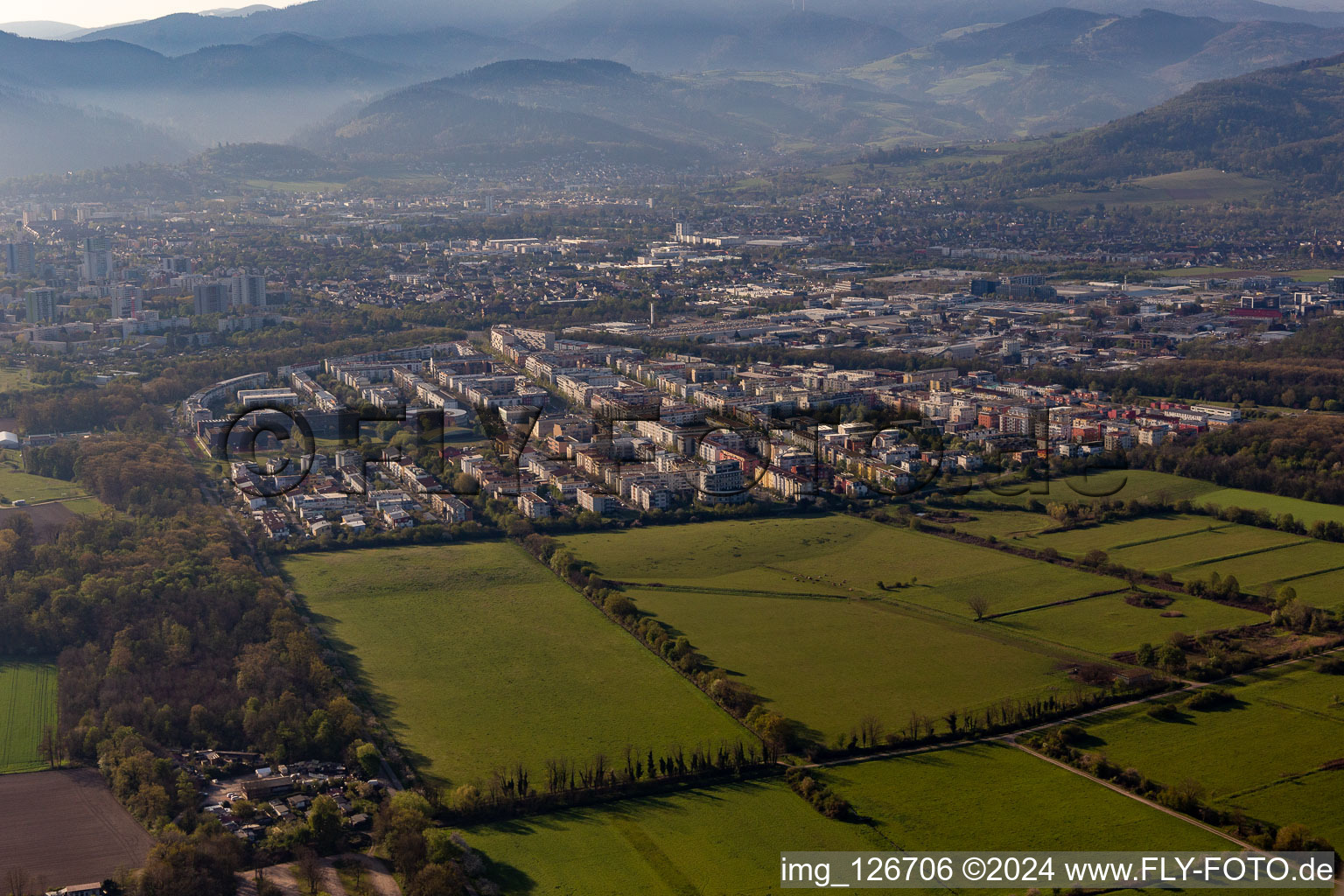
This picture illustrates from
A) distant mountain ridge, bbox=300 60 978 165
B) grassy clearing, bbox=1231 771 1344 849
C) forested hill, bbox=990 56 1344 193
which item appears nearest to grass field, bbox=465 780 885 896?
grassy clearing, bbox=1231 771 1344 849

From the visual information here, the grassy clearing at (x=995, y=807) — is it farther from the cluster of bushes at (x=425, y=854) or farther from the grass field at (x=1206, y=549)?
the grass field at (x=1206, y=549)

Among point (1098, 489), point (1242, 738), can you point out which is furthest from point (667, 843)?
point (1098, 489)

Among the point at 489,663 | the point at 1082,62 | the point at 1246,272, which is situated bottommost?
the point at 489,663

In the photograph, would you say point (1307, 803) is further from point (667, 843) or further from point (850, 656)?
point (667, 843)

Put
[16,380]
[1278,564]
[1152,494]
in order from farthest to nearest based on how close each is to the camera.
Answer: [16,380] < [1152,494] < [1278,564]

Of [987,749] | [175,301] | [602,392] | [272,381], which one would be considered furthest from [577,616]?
[175,301]

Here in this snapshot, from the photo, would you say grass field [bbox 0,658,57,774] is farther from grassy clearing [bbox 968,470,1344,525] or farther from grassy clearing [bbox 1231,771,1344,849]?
grassy clearing [bbox 968,470,1344,525]
